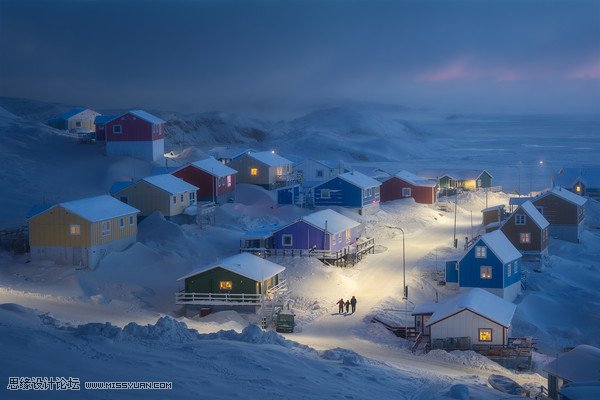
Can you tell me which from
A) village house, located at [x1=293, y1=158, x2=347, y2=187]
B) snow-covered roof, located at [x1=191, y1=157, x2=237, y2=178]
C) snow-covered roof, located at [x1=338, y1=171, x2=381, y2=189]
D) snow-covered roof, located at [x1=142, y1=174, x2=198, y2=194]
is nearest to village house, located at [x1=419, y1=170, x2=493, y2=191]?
village house, located at [x1=293, y1=158, x2=347, y2=187]

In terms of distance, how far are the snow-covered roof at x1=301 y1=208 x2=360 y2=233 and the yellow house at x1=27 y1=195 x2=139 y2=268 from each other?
10803mm

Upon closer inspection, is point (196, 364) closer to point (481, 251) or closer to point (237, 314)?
point (237, 314)

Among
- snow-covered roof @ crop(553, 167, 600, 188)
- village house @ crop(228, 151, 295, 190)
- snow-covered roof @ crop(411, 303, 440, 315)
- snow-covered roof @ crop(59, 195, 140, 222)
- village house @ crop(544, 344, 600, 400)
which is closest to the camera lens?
village house @ crop(544, 344, 600, 400)

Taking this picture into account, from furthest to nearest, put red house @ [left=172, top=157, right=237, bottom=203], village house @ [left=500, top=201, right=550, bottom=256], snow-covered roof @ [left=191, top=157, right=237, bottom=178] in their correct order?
snow-covered roof @ [left=191, top=157, right=237, bottom=178]
red house @ [left=172, top=157, right=237, bottom=203]
village house @ [left=500, top=201, right=550, bottom=256]

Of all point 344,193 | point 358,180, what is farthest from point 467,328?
point 358,180

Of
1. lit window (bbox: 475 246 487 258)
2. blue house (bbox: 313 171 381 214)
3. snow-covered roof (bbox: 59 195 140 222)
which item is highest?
blue house (bbox: 313 171 381 214)

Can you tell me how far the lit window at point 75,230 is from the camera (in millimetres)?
40781

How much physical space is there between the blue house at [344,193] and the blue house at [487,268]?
1870cm

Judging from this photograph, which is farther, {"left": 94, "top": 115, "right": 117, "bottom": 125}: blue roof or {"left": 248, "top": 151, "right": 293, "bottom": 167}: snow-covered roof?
{"left": 94, "top": 115, "right": 117, "bottom": 125}: blue roof

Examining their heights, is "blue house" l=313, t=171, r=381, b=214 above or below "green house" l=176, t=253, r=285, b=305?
above

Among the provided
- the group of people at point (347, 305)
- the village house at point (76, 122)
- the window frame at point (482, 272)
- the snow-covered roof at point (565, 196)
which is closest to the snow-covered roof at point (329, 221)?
the group of people at point (347, 305)

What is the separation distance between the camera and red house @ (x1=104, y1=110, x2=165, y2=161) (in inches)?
2598

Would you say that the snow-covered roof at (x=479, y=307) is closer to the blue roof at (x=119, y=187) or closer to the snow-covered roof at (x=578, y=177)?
the blue roof at (x=119, y=187)

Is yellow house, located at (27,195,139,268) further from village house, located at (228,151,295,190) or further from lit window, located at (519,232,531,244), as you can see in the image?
village house, located at (228,151,295,190)
